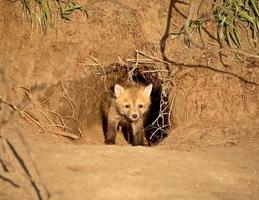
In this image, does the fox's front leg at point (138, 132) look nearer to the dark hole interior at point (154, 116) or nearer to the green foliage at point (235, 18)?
the dark hole interior at point (154, 116)

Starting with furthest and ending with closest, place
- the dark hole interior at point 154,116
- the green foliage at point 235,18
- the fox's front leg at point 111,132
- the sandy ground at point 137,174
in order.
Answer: the fox's front leg at point 111,132 < the dark hole interior at point 154,116 < the green foliage at point 235,18 < the sandy ground at point 137,174

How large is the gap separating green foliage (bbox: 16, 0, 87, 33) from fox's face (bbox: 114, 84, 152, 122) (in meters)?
1.30

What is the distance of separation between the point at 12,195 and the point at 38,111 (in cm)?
298

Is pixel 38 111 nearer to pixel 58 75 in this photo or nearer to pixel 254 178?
pixel 58 75

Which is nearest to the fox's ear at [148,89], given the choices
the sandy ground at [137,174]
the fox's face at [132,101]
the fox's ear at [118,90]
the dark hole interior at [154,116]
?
the fox's face at [132,101]

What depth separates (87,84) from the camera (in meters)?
7.70

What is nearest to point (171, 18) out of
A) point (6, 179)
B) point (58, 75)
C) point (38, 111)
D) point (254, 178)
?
point (58, 75)

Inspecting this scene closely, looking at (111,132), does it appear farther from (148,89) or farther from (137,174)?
(137,174)

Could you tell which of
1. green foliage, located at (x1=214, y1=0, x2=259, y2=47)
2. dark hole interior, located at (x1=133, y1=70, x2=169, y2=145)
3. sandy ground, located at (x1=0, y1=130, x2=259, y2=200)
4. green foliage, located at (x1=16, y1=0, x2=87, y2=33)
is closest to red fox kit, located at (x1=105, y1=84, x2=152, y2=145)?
dark hole interior, located at (x1=133, y1=70, x2=169, y2=145)

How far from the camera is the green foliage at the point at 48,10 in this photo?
712 cm

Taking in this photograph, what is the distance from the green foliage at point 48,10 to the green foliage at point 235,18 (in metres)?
1.89

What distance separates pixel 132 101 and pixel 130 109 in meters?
0.12

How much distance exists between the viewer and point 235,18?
23.0ft

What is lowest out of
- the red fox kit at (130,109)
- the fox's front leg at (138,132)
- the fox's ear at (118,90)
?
the fox's front leg at (138,132)
